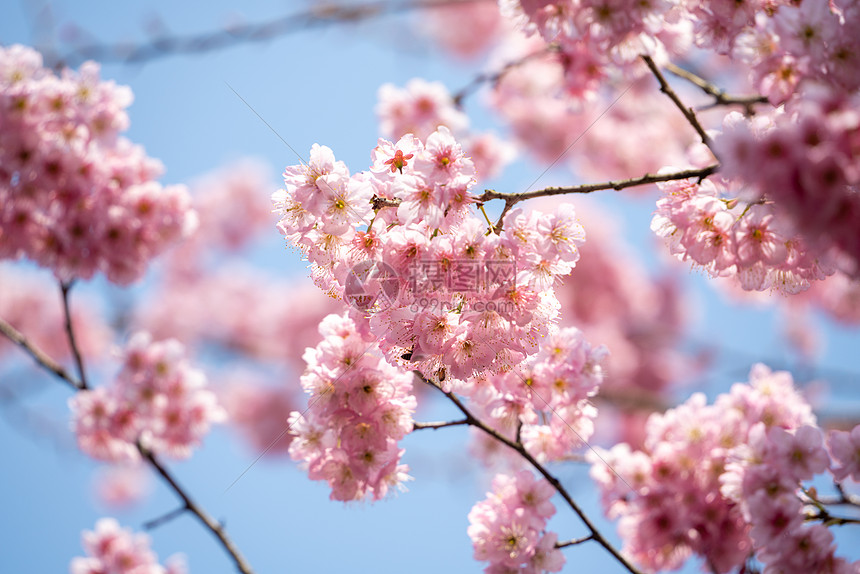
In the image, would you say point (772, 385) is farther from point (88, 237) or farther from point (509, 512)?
point (88, 237)

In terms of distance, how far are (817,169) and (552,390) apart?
3.83ft

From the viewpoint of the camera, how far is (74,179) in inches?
113

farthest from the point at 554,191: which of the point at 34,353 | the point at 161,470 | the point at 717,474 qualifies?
the point at 34,353

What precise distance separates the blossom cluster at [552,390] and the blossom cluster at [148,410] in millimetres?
1935

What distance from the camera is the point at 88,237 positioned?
9.86 ft

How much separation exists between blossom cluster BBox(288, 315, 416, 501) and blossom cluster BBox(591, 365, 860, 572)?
3.72 ft

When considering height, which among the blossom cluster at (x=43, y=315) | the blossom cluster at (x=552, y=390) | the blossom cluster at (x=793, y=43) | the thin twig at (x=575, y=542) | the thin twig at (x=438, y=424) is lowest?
the thin twig at (x=575, y=542)

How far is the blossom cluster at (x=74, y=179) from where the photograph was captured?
2.77 meters

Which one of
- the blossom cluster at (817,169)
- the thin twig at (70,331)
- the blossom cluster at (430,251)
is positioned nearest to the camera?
the blossom cluster at (817,169)

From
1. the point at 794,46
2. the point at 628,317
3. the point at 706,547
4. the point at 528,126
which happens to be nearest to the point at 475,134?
the point at 528,126

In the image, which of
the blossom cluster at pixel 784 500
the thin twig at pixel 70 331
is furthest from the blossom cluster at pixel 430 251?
the thin twig at pixel 70 331

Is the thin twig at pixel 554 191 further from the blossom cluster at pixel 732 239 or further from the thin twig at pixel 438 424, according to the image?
the thin twig at pixel 438 424

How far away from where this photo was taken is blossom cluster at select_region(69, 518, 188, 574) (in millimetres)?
3127

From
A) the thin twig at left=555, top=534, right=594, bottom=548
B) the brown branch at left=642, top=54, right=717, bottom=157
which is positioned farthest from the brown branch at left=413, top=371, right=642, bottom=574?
the brown branch at left=642, top=54, right=717, bottom=157
